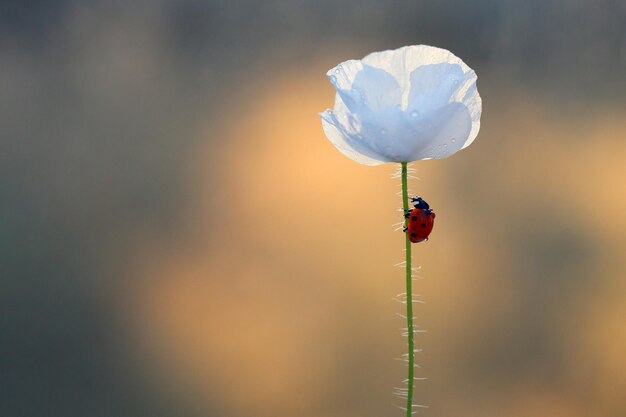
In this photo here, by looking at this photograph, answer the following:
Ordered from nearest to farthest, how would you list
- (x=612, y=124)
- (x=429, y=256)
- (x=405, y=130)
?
(x=405, y=130), (x=429, y=256), (x=612, y=124)

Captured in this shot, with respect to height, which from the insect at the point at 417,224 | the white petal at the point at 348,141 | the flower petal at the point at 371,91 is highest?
the flower petal at the point at 371,91

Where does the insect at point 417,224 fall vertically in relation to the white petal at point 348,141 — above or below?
below

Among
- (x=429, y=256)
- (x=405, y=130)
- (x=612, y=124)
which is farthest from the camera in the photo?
(x=612, y=124)

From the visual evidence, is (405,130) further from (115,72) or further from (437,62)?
(115,72)

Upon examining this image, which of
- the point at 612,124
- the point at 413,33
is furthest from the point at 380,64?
the point at 612,124

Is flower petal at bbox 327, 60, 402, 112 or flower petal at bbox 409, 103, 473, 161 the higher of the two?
flower petal at bbox 327, 60, 402, 112

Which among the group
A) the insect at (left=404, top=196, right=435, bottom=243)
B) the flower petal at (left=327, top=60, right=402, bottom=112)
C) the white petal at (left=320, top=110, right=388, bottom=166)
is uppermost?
the flower petal at (left=327, top=60, right=402, bottom=112)

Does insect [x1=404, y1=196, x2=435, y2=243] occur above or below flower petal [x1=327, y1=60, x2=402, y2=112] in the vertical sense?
below

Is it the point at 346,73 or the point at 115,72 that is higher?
the point at 115,72
